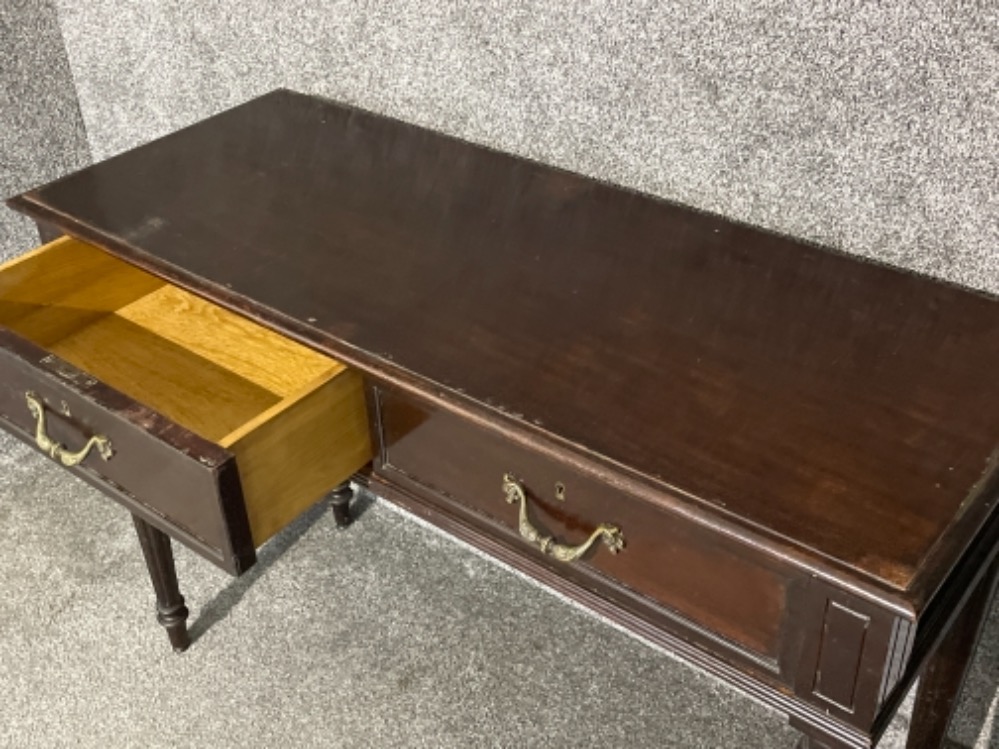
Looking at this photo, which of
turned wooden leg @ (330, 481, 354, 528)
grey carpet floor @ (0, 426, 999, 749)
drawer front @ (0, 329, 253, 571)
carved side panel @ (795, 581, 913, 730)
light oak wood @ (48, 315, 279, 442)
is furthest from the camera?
turned wooden leg @ (330, 481, 354, 528)

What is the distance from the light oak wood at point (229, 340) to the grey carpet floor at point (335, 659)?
34 centimetres

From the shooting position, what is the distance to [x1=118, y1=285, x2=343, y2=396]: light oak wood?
998mm

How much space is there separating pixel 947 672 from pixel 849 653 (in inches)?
13.8

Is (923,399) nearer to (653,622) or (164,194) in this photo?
(653,622)

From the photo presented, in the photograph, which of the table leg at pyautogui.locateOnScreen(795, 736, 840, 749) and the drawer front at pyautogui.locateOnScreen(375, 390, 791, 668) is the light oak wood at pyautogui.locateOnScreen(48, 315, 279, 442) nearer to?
the drawer front at pyautogui.locateOnScreen(375, 390, 791, 668)

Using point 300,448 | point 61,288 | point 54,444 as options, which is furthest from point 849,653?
point 61,288

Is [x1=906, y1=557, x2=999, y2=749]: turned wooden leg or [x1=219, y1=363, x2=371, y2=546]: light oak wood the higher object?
[x1=219, y1=363, x2=371, y2=546]: light oak wood

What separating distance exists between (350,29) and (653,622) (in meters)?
0.65

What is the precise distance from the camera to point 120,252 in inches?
35.7

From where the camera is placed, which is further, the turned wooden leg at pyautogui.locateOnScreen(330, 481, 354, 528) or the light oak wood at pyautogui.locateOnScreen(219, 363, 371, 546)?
the turned wooden leg at pyautogui.locateOnScreen(330, 481, 354, 528)

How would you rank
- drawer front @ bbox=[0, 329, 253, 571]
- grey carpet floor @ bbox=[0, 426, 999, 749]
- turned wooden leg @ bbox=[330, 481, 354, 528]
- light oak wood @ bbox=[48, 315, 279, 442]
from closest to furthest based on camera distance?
drawer front @ bbox=[0, 329, 253, 571]
light oak wood @ bbox=[48, 315, 279, 442]
grey carpet floor @ bbox=[0, 426, 999, 749]
turned wooden leg @ bbox=[330, 481, 354, 528]

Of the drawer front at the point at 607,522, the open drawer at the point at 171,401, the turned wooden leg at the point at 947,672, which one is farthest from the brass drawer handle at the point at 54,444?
the turned wooden leg at the point at 947,672

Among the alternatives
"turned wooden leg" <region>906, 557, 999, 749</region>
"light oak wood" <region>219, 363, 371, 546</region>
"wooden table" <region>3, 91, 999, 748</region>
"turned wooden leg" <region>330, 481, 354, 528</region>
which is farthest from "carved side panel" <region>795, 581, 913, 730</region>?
"turned wooden leg" <region>330, 481, 354, 528</region>

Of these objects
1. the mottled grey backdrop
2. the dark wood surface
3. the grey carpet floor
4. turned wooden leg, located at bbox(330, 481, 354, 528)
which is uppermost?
the mottled grey backdrop
